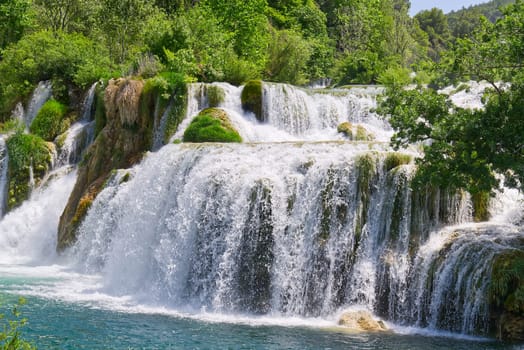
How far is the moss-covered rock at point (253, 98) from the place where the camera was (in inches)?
886

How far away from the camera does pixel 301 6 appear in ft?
154

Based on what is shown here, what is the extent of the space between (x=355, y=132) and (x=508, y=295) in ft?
36.0

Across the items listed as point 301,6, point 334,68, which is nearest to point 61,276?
point 334,68

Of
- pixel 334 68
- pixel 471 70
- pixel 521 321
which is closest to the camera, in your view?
pixel 521 321

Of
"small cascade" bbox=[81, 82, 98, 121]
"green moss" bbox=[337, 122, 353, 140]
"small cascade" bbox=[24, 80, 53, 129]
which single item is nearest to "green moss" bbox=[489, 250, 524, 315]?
"green moss" bbox=[337, 122, 353, 140]

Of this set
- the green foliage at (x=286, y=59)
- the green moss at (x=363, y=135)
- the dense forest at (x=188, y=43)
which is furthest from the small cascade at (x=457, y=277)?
the green foliage at (x=286, y=59)

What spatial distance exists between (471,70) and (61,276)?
484 inches

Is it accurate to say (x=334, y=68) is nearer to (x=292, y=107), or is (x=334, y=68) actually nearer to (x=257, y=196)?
(x=292, y=107)

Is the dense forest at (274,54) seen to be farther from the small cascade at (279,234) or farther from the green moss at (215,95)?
the small cascade at (279,234)

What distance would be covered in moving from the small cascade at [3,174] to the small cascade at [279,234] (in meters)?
9.61

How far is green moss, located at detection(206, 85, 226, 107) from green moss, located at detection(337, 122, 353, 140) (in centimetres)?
423

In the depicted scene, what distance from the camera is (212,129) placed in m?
20.6

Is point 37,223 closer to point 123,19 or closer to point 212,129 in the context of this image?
point 212,129

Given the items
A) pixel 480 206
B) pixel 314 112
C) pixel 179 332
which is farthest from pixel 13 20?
pixel 480 206
